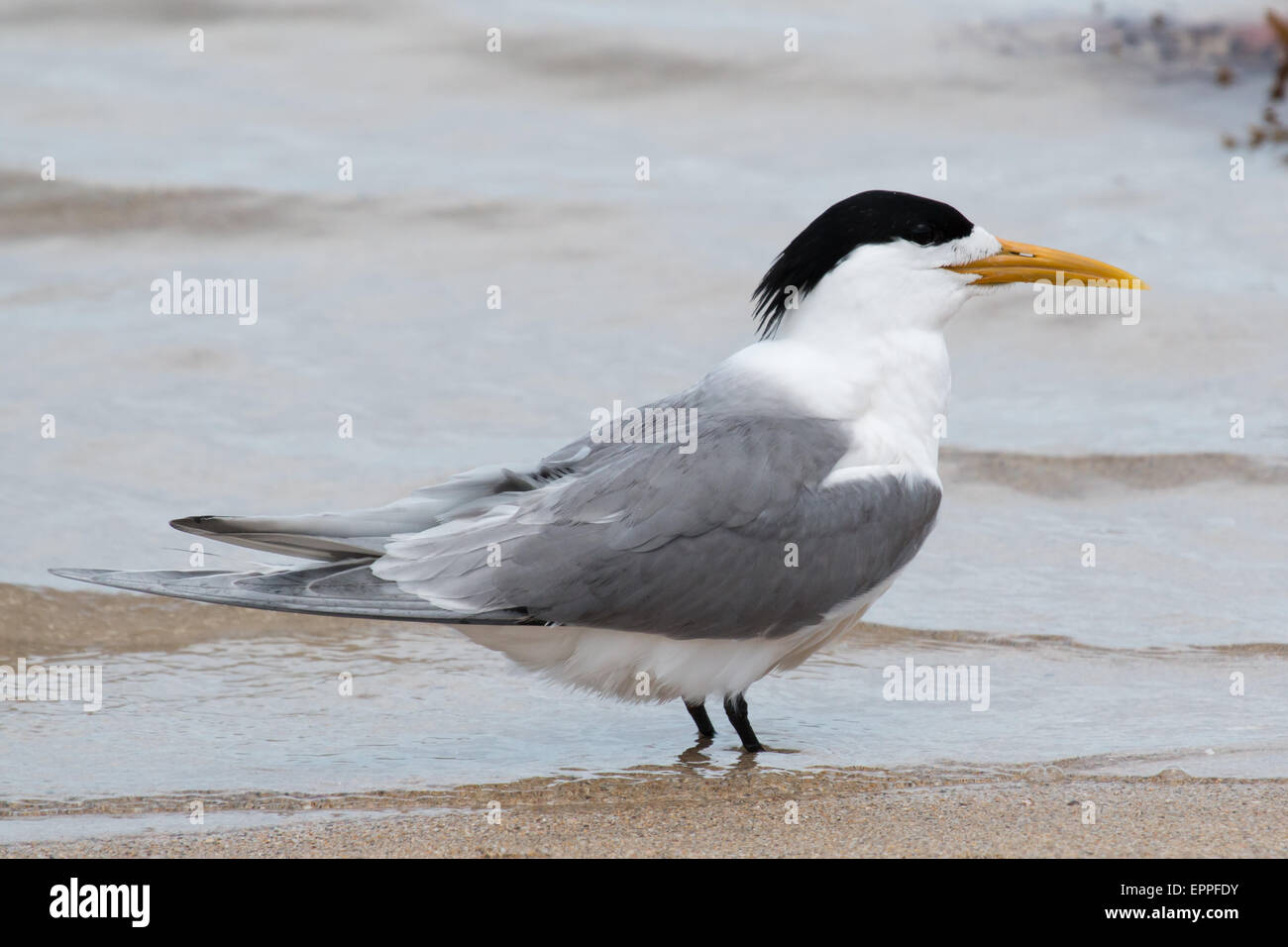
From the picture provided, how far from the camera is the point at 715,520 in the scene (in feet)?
14.0

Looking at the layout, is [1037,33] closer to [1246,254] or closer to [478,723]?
[1246,254]

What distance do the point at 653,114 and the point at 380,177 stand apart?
222 centimetres

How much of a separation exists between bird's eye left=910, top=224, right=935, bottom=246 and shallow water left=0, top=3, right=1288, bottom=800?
54.2 inches

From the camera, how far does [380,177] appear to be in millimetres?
10656

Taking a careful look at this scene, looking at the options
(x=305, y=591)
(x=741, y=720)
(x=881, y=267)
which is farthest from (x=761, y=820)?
(x=881, y=267)

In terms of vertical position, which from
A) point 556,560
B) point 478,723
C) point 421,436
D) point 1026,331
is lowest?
point 478,723

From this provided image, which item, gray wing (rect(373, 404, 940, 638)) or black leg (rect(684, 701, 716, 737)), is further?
black leg (rect(684, 701, 716, 737))

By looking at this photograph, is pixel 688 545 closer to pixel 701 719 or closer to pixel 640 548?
pixel 640 548

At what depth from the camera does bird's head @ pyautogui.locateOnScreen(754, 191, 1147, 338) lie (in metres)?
4.64

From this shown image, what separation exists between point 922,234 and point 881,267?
15 centimetres

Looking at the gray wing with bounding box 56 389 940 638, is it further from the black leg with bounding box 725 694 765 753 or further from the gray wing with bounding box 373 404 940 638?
the black leg with bounding box 725 694 765 753

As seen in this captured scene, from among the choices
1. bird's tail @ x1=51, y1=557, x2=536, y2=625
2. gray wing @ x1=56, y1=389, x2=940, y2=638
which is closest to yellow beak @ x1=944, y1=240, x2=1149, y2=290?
gray wing @ x1=56, y1=389, x2=940, y2=638

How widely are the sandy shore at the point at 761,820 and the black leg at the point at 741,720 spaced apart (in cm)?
22

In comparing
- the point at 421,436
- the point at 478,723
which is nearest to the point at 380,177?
the point at 421,436
